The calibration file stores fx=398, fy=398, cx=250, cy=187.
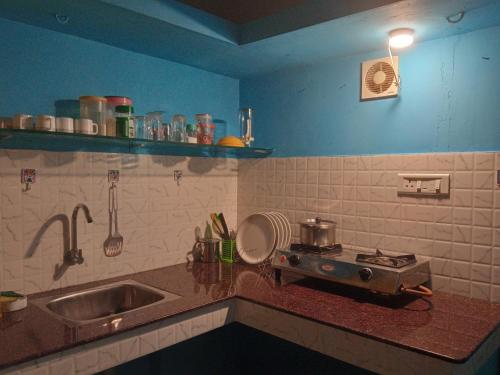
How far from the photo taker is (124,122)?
1.64 m

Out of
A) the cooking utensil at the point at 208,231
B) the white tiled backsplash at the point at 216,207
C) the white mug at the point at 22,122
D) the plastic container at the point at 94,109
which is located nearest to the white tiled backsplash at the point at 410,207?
the white tiled backsplash at the point at 216,207

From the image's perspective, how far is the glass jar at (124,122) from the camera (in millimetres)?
1639

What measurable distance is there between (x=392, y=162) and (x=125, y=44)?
4.29 ft

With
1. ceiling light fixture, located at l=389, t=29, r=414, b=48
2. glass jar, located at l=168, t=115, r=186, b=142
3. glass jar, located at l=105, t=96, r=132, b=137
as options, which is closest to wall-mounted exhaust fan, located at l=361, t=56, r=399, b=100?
ceiling light fixture, located at l=389, t=29, r=414, b=48

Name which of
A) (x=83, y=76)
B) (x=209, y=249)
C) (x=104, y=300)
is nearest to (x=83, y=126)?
(x=83, y=76)

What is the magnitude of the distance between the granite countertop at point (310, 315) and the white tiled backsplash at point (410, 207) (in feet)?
0.44

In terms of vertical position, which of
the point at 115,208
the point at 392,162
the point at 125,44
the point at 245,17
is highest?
the point at 245,17

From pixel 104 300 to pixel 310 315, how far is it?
895mm

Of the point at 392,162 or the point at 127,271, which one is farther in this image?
the point at 127,271

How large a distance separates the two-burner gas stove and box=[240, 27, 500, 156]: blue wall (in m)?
0.50

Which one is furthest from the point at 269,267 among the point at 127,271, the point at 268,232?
the point at 127,271

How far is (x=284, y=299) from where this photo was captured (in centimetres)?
155

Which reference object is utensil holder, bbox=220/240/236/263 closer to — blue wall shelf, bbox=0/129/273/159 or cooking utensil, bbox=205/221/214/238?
cooking utensil, bbox=205/221/214/238

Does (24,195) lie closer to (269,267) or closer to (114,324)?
(114,324)
